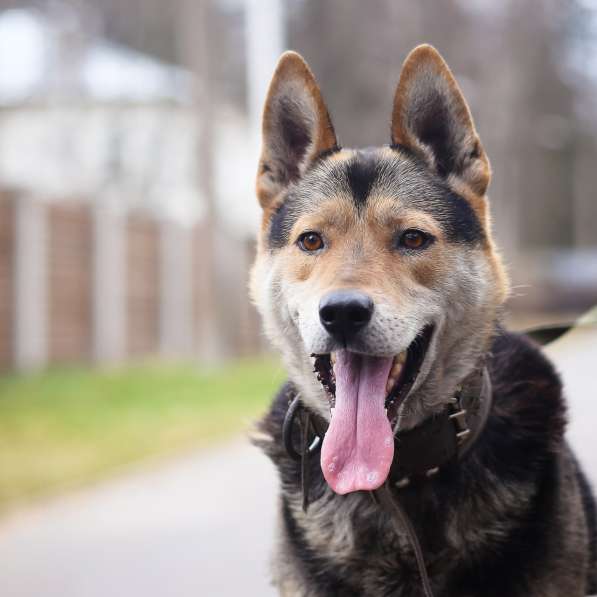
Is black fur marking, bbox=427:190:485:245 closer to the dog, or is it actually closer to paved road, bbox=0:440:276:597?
the dog

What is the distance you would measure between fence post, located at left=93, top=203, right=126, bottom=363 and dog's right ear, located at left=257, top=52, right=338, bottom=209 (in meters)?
10.3

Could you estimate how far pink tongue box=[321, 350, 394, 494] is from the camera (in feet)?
9.43

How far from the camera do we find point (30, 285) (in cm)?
1225

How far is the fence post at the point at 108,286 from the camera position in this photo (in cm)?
1365

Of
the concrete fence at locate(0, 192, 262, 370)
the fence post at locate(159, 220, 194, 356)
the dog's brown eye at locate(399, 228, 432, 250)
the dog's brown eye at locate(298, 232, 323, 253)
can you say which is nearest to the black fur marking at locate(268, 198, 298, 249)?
the dog's brown eye at locate(298, 232, 323, 253)

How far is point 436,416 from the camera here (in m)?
3.10

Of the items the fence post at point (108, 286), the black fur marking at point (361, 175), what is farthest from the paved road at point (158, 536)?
the fence post at point (108, 286)

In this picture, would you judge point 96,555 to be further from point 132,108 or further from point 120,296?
point 132,108

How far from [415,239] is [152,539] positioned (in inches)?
152

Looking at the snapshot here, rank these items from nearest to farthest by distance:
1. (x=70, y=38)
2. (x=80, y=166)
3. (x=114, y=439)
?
1. (x=114, y=439)
2. (x=70, y=38)
3. (x=80, y=166)

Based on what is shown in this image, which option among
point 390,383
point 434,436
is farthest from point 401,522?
point 390,383

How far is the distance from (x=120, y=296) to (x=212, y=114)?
3.42 m

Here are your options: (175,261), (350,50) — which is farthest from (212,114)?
(350,50)

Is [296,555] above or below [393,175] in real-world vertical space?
below
